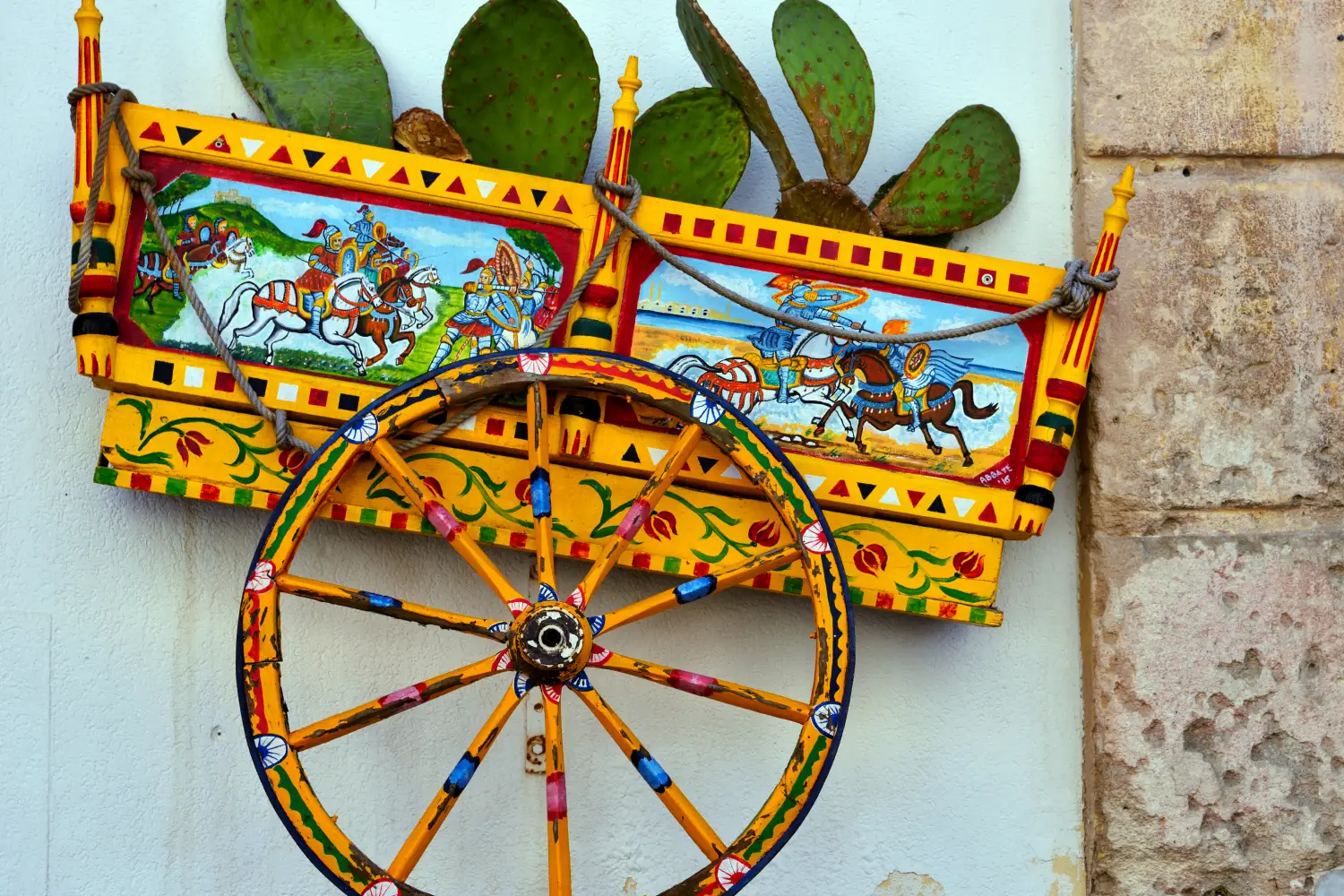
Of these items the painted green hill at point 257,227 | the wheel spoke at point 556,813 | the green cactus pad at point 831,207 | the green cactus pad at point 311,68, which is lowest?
the wheel spoke at point 556,813

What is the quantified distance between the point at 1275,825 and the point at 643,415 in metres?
1.18

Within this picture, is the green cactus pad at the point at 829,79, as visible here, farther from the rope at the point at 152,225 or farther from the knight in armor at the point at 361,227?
the rope at the point at 152,225

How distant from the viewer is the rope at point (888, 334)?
2.01m

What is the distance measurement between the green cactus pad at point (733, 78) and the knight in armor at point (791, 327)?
209 millimetres

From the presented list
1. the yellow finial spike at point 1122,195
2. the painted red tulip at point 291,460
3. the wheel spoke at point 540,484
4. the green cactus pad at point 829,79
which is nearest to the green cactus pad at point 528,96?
the green cactus pad at point 829,79

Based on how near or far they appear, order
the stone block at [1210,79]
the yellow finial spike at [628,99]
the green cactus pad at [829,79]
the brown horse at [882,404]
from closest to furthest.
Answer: the yellow finial spike at [628,99] → the brown horse at [882,404] → the green cactus pad at [829,79] → the stone block at [1210,79]

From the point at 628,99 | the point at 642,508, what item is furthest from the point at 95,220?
the point at 642,508

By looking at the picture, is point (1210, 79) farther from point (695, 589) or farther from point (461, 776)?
point (461, 776)

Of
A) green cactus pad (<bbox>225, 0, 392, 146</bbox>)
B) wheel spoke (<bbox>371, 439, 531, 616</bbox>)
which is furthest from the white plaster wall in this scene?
wheel spoke (<bbox>371, 439, 531, 616</bbox>)

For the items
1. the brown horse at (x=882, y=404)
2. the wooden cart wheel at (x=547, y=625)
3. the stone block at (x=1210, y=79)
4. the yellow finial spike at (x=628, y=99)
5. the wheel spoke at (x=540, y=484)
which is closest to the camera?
the wooden cart wheel at (x=547, y=625)

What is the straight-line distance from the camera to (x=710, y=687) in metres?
1.86

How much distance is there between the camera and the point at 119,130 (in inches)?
78.3

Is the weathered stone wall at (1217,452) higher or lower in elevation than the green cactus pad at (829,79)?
lower

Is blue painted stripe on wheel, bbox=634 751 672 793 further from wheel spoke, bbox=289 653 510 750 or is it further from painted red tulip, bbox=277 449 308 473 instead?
painted red tulip, bbox=277 449 308 473
